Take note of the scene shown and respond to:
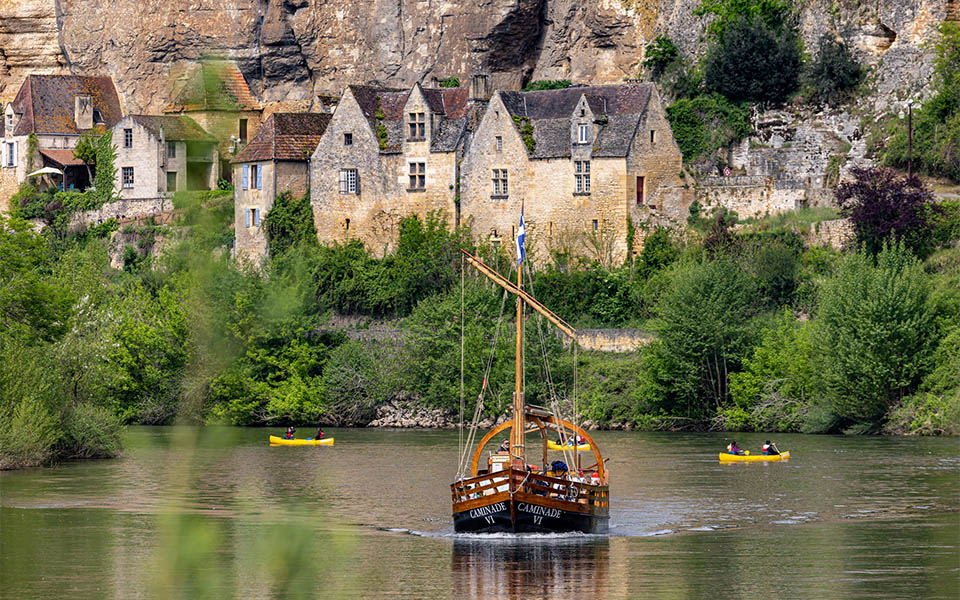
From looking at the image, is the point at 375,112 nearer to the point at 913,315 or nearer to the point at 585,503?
the point at 913,315

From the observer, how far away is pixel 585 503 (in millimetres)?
34625

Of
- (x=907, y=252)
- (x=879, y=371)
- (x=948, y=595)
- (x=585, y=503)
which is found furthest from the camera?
(x=907, y=252)

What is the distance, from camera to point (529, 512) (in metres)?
34.2

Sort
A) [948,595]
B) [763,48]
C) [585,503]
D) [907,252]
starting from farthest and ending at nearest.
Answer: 1. [763,48]
2. [907,252]
3. [585,503]
4. [948,595]

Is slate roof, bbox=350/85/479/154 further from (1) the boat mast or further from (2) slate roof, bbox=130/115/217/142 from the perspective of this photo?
(2) slate roof, bbox=130/115/217/142

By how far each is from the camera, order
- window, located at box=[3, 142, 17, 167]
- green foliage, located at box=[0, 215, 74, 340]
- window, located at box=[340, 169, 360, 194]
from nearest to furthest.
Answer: green foliage, located at box=[0, 215, 74, 340], window, located at box=[340, 169, 360, 194], window, located at box=[3, 142, 17, 167]

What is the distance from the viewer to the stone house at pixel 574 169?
231ft

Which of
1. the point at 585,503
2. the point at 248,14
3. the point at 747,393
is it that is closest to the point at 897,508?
the point at 585,503

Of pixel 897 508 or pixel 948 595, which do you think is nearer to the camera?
pixel 948 595

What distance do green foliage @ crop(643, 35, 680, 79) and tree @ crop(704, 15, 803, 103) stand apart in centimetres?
355

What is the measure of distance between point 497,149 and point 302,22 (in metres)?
17.0

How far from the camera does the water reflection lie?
90.9ft

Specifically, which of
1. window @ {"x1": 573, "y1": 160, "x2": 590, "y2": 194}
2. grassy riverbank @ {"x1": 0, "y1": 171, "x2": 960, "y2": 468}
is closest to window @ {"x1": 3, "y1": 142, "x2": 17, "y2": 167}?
grassy riverbank @ {"x1": 0, "y1": 171, "x2": 960, "y2": 468}

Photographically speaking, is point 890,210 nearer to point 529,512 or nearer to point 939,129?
point 939,129
